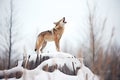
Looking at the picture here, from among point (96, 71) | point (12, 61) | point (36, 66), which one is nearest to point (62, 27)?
point (36, 66)

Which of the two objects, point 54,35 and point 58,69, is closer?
point 58,69

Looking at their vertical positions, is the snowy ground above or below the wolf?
below

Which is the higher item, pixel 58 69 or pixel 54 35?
pixel 54 35

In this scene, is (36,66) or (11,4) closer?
(36,66)

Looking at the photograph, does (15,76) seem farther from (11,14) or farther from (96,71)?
(96,71)

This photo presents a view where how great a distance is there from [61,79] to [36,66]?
0.53m

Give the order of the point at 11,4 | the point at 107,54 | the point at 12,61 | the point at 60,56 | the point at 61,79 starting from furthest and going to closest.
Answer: the point at 12,61, the point at 11,4, the point at 60,56, the point at 61,79, the point at 107,54

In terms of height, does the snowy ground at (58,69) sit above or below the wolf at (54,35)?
below

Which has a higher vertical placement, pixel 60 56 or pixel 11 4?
pixel 11 4

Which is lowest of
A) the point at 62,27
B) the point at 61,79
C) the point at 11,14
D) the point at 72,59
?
the point at 61,79

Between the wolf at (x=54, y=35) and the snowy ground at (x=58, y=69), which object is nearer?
the snowy ground at (x=58, y=69)

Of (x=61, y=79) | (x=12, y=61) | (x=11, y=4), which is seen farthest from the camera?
(x=12, y=61)

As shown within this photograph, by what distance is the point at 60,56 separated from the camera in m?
3.36

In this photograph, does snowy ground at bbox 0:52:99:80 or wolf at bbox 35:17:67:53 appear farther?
wolf at bbox 35:17:67:53
